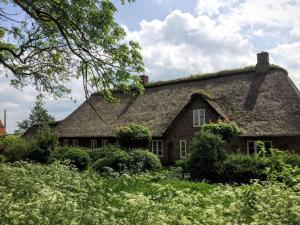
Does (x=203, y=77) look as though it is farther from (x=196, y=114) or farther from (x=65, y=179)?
(x=65, y=179)

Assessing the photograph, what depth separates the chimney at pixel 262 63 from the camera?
103 feet

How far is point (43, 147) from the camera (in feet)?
95.7

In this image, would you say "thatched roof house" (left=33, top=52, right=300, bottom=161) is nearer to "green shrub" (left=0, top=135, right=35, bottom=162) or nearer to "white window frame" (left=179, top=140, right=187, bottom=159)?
"white window frame" (left=179, top=140, right=187, bottom=159)

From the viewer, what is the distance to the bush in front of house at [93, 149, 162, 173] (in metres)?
22.2

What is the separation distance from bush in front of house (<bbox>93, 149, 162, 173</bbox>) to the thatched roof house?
7284 millimetres

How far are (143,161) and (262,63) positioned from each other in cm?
1451

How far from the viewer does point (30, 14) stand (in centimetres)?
1171

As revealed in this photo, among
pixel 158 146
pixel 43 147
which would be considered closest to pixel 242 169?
pixel 158 146

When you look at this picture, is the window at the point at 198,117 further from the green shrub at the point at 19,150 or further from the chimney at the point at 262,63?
the green shrub at the point at 19,150

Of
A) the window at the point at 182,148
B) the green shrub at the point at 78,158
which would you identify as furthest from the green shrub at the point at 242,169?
the window at the point at 182,148

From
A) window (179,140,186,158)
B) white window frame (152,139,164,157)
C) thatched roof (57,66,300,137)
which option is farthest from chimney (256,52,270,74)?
white window frame (152,139,164,157)

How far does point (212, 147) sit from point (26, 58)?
10.0 meters

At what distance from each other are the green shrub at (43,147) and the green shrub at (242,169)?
13.8m

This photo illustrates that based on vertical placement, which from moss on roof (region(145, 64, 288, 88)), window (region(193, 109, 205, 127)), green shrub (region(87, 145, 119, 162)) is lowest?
green shrub (region(87, 145, 119, 162))
